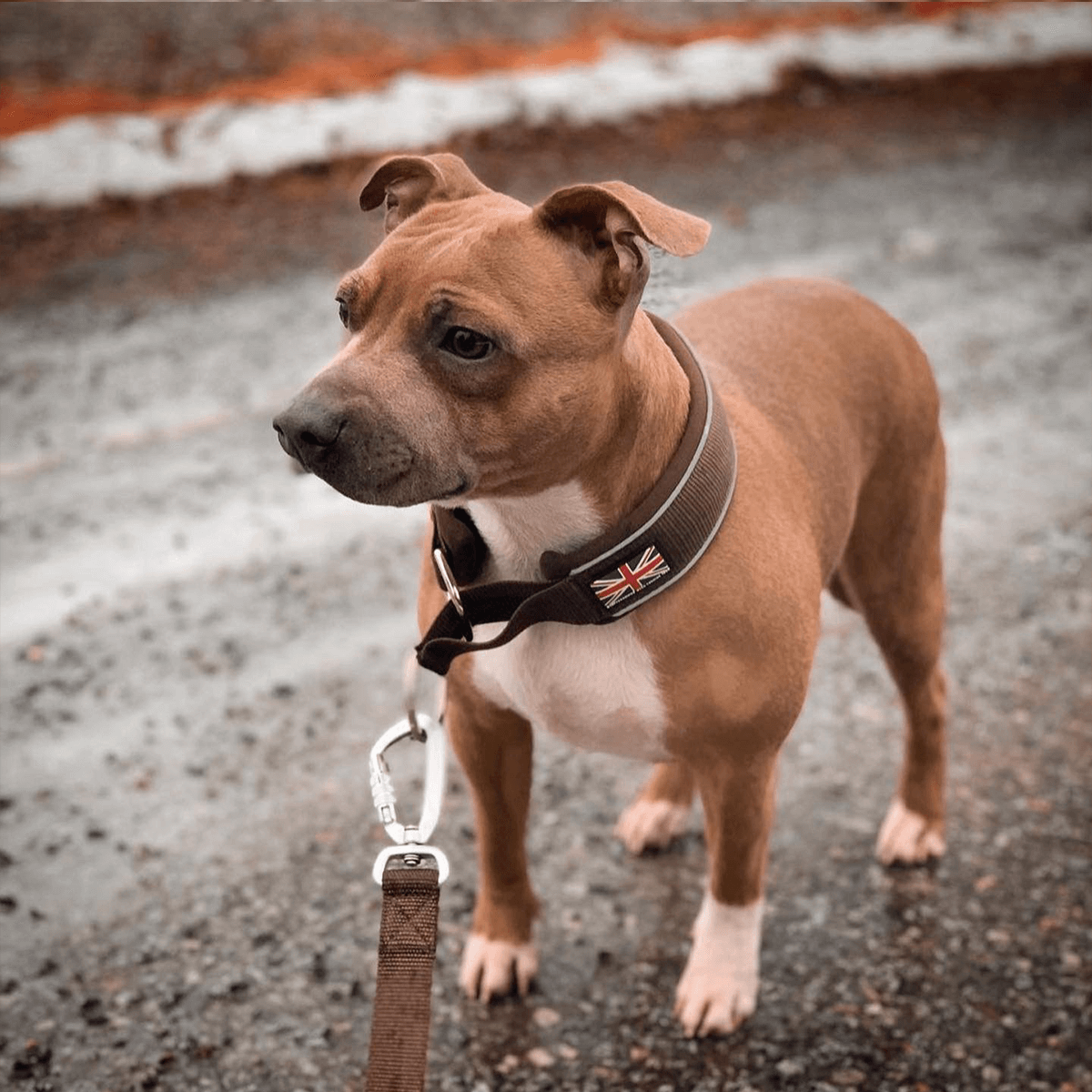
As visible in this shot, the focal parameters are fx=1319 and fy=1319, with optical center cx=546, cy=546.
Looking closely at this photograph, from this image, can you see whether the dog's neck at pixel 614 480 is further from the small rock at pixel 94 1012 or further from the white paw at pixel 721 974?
the small rock at pixel 94 1012

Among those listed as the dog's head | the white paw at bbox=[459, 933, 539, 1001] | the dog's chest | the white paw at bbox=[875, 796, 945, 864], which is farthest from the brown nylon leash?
the white paw at bbox=[875, 796, 945, 864]

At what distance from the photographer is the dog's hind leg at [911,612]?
127 inches

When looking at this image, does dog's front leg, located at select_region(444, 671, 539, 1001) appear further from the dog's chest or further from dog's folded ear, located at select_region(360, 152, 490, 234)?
dog's folded ear, located at select_region(360, 152, 490, 234)

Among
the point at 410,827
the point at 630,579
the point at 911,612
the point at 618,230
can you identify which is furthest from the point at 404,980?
the point at 911,612

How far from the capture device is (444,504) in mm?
2412

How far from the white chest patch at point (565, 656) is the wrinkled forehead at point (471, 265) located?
14.7 inches

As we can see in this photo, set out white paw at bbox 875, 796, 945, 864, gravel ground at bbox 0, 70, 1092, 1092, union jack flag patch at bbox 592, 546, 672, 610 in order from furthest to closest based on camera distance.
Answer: white paw at bbox 875, 796, 945, 864
gravel ground at bbox 0, 70, 1092, 1092
union jack flag patch at bbox 592, 546, 672, 610

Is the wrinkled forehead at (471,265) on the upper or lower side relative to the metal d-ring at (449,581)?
upper

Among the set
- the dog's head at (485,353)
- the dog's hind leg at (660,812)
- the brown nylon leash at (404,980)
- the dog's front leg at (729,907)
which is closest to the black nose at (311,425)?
the dog's head at (485,353)

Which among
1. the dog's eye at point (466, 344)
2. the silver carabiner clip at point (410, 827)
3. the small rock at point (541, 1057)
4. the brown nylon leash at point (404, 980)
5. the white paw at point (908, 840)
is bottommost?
the small rock at point (541, 1057)

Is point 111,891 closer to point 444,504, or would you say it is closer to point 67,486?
point 444,504

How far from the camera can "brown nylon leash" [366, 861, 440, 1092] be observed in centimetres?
225

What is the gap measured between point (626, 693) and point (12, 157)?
6.11 meters

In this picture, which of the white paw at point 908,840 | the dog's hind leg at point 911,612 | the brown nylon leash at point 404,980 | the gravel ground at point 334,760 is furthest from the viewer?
the white paw at point 908,840
